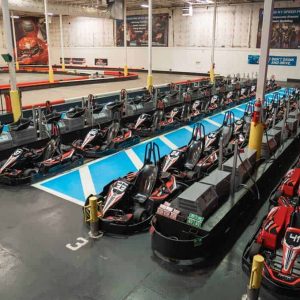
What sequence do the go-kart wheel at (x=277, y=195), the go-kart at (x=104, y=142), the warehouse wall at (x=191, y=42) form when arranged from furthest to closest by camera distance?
the warehouse wall at (x=191, y=42) < the go-kart at (x=104, y=142) < the go-kart wheel at (x=277, y=195)

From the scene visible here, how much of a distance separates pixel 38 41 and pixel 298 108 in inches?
1151

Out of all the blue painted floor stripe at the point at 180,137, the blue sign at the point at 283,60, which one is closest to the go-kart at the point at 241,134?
the blue painted floor stripe at the point at 180,137

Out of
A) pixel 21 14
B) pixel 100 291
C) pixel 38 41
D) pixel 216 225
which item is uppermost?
pixel 21 14

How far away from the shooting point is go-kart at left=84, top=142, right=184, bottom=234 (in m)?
4.81

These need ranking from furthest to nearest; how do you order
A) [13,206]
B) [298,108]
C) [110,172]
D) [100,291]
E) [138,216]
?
[298,108] → [110,172] → [13,206] → [138,216] → [100,291]

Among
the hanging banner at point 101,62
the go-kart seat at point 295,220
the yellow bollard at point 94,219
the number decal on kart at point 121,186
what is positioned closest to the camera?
the go-kart seat at point 295,220

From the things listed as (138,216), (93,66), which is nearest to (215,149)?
(138,216)

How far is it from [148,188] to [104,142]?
12.0ft

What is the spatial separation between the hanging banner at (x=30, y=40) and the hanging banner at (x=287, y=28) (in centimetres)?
2172

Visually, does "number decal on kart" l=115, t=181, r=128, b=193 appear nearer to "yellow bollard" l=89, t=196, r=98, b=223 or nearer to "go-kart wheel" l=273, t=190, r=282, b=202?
"yellow bollard" l=89, t=196, r=98, b=223

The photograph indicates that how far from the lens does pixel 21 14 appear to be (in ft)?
106

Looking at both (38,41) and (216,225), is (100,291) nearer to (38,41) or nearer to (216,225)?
(216,225)

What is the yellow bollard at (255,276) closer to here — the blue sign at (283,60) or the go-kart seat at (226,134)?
→ the go-kart seat at (226,134)

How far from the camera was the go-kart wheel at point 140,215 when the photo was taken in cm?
489
